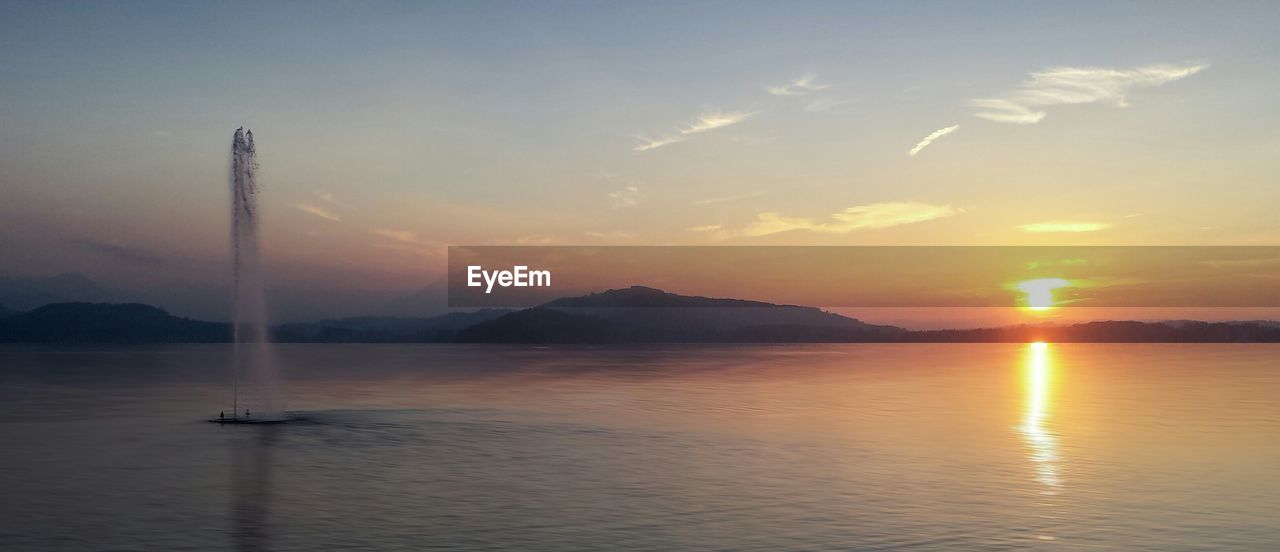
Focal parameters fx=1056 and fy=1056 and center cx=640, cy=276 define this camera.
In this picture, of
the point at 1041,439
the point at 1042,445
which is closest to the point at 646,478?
the point at 1042,445

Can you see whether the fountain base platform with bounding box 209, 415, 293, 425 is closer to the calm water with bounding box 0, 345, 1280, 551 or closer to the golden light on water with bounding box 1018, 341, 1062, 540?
the calm water with bounding box 0, 345, 1280, 551

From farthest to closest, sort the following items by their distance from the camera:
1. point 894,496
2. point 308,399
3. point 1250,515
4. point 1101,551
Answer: point 308,399
point 894,496
point 1250,515
point 1101,551

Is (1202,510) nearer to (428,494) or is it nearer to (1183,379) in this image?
(428,494)

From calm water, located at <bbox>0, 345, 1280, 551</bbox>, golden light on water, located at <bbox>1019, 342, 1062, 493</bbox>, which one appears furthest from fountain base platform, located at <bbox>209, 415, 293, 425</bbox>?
golden light on water, located at <bbox>1019, 342, 1062, 493</bbox>

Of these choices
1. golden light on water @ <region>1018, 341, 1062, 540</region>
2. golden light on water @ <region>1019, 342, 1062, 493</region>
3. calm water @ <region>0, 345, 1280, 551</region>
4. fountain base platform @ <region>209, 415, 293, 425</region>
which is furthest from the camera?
fountain base platform @ <region>209, 415, 293, 425</region>

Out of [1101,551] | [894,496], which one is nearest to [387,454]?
[894,496]

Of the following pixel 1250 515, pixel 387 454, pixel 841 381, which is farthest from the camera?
pixel 841 381

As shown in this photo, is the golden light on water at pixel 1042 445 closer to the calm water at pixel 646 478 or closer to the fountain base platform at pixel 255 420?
the calm water at pixel 646 478

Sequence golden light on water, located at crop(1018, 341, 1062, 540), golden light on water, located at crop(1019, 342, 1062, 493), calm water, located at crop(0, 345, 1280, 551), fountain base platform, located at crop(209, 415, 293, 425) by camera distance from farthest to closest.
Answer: fountain base platform, located at crop(209, 415, 293, 425) → golden light on water, located at crop(1019, 342, 1062, 493) → golden light on water, located at crop(1018, 341, 1062, 540) → calm water, located at crop(0, 345, 1280, 551)

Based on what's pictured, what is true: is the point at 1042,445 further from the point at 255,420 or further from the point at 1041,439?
the point at 255,420
